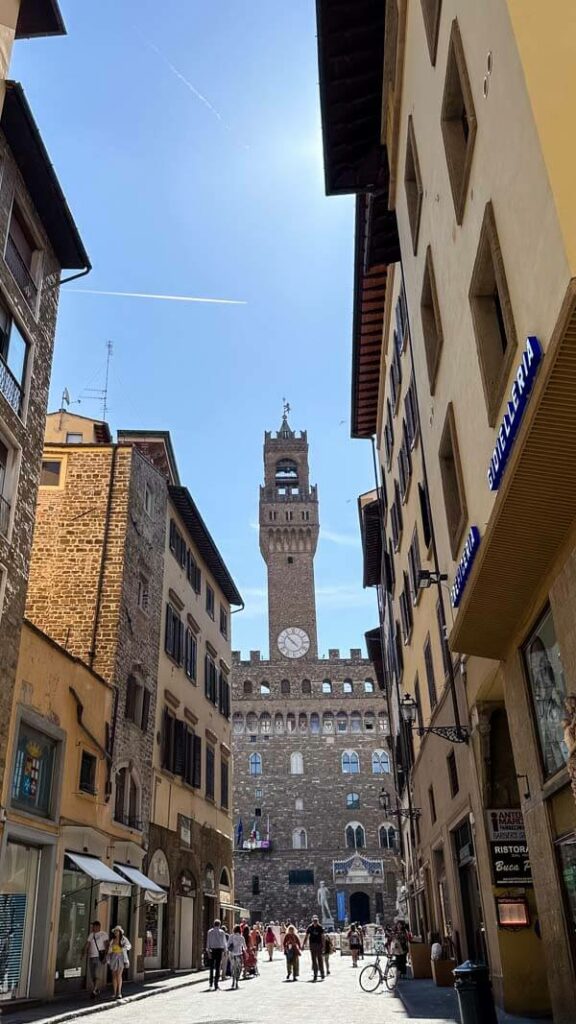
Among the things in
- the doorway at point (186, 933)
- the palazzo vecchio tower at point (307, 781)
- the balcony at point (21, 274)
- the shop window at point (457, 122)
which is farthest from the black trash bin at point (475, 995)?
the palazzo vecchio tower at point (307, 781)

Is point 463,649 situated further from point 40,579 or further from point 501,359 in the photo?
point 40,579

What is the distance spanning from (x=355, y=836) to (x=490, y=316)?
62.0m

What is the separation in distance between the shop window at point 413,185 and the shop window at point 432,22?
6.03 ft

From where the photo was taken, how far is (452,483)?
12.7 metres

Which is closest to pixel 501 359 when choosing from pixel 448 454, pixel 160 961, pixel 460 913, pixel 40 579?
pixel 448 454

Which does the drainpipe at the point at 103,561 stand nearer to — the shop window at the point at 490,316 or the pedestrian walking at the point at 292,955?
the pedestrian walking at the point at 292,955

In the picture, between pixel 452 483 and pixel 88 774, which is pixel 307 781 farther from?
pixel 452 483

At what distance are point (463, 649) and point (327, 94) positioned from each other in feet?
33.4

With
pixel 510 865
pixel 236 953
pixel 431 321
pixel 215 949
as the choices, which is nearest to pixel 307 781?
pixel 236 953

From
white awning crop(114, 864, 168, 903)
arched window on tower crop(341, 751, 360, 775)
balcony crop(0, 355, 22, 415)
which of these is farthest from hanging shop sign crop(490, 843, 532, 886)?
arched window on tower crop(341, 751, 360, 775)

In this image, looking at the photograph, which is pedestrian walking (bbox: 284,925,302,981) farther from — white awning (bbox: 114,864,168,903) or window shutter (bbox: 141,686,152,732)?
window shutter (bbox: 141,686,152,732)

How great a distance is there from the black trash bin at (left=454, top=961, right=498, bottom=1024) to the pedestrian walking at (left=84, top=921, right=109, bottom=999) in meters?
10.4

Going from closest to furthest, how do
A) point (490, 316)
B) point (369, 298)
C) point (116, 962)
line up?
point (490, 316), point (116, 962), point (369, 298)

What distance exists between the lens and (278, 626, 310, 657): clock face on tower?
76.2 meters
